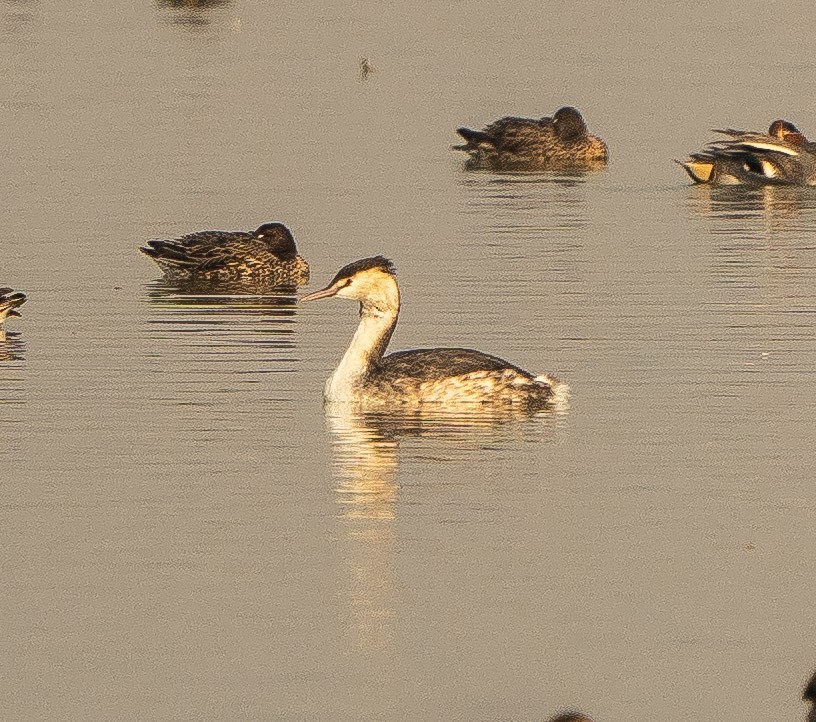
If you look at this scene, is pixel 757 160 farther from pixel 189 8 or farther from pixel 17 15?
pixel 189 8

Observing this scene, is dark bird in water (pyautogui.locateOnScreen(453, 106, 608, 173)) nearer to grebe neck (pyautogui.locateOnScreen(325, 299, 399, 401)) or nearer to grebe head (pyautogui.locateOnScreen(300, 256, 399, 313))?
grebe head (pyautogui.locateOnScreen(300, 256, 399, 313))

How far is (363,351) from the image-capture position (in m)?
17.1

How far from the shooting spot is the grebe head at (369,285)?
57.6 ft

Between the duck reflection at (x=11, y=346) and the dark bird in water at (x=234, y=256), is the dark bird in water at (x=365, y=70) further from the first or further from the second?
the duck reflection at (x=11, y=346)

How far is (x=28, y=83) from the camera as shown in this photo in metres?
37.6

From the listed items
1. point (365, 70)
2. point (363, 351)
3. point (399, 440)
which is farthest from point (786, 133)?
point (399, 440)

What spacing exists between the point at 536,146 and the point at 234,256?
979cm

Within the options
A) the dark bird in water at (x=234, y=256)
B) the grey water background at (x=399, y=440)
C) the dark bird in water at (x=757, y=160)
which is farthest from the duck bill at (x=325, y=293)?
the dark bird in water at (x=757, y=160)

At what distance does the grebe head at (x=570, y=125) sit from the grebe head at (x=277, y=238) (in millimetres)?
9053

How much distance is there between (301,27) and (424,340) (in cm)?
2881

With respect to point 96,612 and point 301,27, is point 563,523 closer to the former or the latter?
point 96,612

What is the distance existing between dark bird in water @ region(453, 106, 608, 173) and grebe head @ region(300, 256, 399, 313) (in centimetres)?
1400

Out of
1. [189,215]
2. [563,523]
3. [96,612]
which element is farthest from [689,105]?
[96,612]

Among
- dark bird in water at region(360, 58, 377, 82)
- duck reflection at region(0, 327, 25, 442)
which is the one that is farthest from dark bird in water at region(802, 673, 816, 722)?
dark bird in water at region(360, 58, 377, 82)
